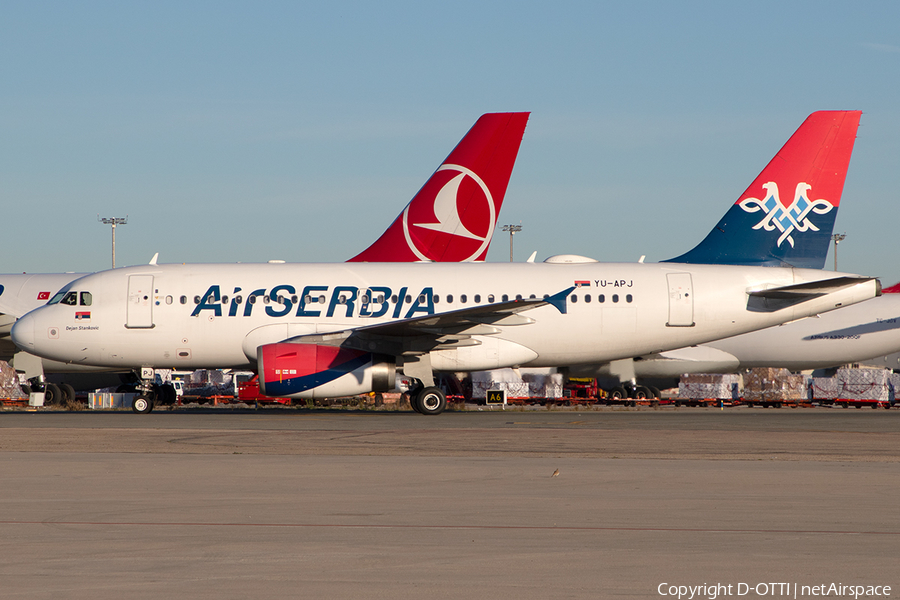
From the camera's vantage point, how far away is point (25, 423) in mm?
19812

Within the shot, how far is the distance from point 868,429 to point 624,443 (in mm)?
6308

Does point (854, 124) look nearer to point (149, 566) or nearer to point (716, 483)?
point (716, 483)

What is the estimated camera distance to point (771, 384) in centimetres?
3778

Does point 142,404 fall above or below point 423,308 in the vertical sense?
below

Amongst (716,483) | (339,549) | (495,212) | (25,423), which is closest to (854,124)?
(495,212)

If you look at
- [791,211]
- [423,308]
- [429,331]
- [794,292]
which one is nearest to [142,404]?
[423,308]

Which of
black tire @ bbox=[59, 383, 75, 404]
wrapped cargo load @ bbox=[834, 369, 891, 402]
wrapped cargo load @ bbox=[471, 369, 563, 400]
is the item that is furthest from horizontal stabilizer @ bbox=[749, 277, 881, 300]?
black tire @ bbox=[59, 383, 75, 404]

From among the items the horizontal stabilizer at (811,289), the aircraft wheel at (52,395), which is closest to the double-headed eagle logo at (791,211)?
the horizontal stabilizer at (811,289)

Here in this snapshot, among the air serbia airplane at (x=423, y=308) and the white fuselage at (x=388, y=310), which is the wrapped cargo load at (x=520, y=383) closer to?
the air serbia airplane at (x=423, y=308)

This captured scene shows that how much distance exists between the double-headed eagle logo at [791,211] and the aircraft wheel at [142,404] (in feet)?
54.4

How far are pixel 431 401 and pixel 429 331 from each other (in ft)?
6.16

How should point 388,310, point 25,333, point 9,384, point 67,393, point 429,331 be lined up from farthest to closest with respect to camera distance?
point 9,384
point 67,393
point 25,333
point 388,310
point 429,331

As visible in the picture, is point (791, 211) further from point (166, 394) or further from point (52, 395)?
point (52, 395)

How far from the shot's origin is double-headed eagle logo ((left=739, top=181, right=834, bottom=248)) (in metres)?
26.2
